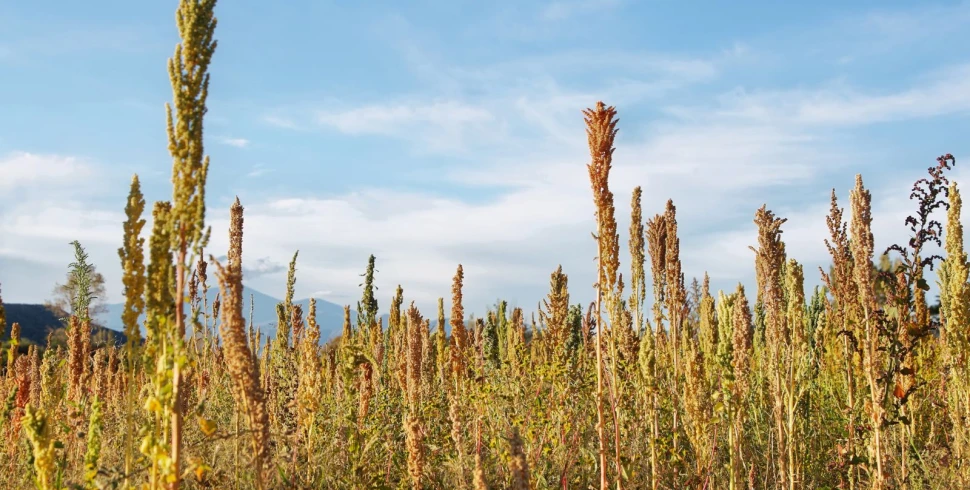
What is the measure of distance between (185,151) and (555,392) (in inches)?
151

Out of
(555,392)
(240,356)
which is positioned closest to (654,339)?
(555,392)

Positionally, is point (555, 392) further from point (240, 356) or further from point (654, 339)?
point (240, 356)

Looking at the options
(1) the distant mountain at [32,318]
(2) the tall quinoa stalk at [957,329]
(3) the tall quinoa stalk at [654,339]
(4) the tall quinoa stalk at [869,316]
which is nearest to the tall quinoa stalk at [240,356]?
(3) the tall quinoa stalk at [654,339]

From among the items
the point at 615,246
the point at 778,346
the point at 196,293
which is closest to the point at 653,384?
the point at 778,346

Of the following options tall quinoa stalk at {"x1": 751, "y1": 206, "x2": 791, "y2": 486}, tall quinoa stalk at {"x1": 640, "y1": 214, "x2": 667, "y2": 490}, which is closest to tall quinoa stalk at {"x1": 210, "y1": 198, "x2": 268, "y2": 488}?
tall quinoa stalk at {"x1": 640, "y1": 214, "x2": 667, "y2": 490}

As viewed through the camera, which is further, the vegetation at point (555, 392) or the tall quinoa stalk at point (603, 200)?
the tall quinoa stalk at point (603, 200)

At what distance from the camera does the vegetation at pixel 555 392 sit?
283 cm

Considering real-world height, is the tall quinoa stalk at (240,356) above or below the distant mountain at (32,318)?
below

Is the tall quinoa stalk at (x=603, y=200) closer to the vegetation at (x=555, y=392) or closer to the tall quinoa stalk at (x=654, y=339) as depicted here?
the vegetation at (x=555, y=392)

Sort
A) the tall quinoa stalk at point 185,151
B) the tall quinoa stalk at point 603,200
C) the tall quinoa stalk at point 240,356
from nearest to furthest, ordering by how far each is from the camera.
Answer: the tall quinoa stalk at point 185,151 → the tall quinoa stalk at point 240,356 → the tall quinoa stalk at point 603,200

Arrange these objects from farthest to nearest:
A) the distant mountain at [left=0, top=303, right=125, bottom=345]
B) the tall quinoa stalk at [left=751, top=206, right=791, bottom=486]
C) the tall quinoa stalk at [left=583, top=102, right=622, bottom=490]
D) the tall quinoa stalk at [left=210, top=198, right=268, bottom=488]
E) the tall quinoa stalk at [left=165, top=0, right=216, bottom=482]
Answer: the distant mountain at [left=0, top=303, right=125, bottom=345] → the tall quinoa stalk at [left=751, top=206, right=791, bottom=486] → the tall quinoa stalk at [left=583, top=102, right=622, bottom=490] → the tall quinoa stalk at [left=210, top=198, right=268, bottom=488] → the tall quinoa stalk at [left=165, top=0, right=216, bottom=482]

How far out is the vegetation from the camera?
2826mm

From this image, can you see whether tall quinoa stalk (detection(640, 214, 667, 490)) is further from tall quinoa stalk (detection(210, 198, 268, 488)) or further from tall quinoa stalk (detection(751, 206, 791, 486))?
tall quinoa stalk (detection(210, 198, 268, 488))

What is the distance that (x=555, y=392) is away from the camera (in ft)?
19.1
